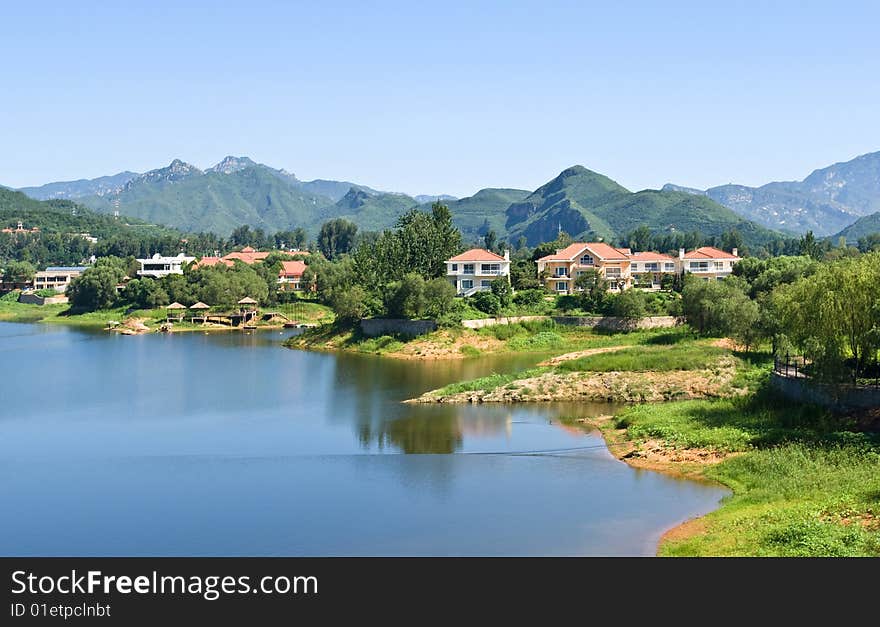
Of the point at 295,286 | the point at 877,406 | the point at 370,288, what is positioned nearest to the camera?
the point at 877,406

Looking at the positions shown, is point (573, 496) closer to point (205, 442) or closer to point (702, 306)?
point (205, 442)

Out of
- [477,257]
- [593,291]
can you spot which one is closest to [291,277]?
[477,257]

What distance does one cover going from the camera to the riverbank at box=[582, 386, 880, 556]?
65.7 feet

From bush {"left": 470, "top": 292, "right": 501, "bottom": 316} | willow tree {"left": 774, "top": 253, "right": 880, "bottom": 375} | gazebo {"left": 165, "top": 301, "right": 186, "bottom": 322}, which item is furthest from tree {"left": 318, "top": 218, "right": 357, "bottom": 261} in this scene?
willow tree {"left": 774, "top": 253, "right": 880, "bottom": 375}

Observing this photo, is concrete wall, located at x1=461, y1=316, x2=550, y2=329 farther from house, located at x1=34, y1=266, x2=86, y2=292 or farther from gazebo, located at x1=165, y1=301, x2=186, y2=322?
house, located at x1=34, y1=266, x2=86, y2=292

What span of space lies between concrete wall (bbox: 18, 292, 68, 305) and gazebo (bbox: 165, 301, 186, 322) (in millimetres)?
24169

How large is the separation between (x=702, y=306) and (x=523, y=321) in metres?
11.6

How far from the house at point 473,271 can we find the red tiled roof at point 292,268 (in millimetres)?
32112

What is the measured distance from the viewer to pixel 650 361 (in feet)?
143

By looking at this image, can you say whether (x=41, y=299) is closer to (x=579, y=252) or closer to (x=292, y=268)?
(x=292, y=268)

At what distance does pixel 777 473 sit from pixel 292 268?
79.2 meters

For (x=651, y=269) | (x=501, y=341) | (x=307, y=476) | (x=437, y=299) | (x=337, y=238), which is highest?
(x=337, y=238)

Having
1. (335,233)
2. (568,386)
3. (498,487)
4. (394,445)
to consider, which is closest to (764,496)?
(498,487)

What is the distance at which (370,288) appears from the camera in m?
67.7
